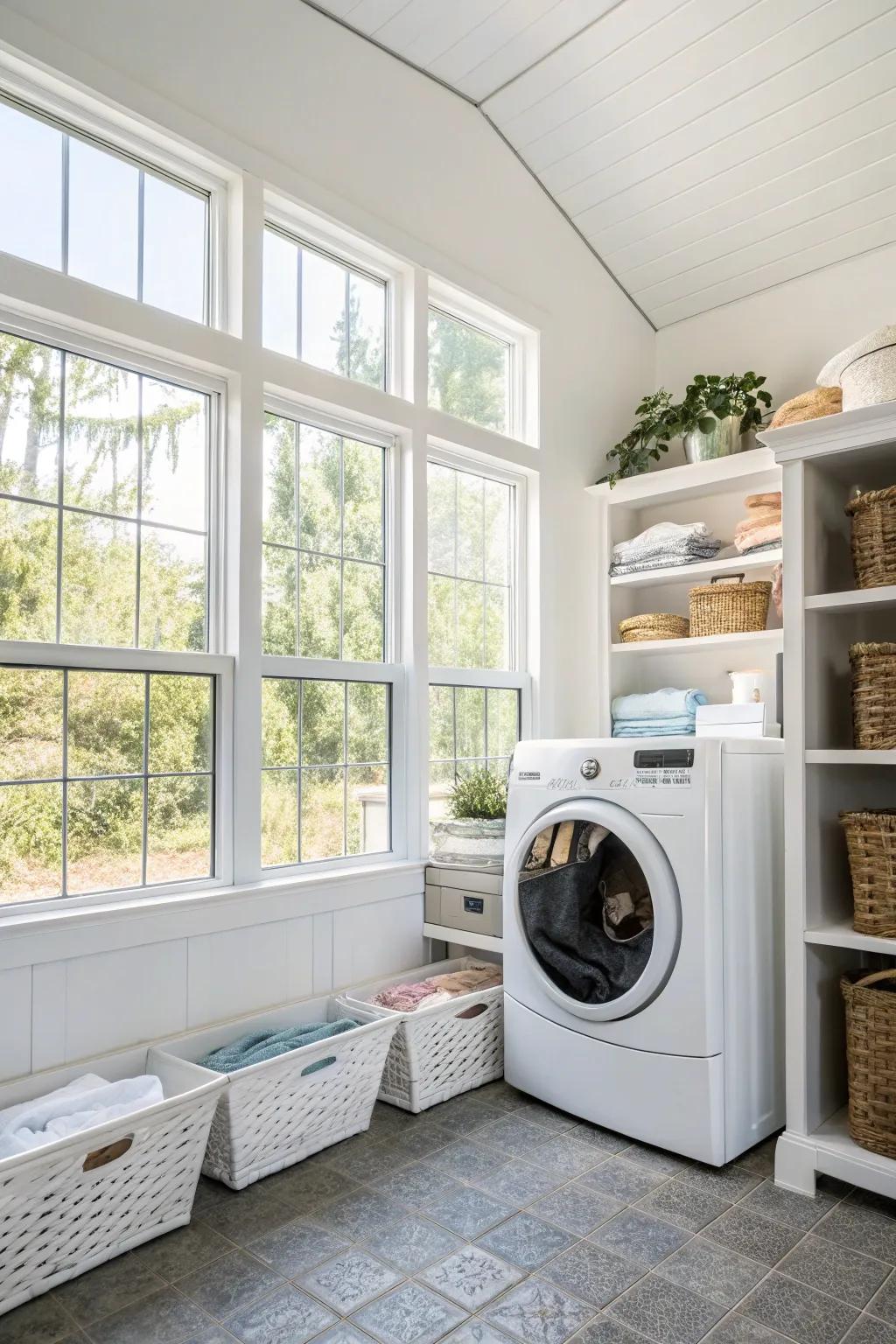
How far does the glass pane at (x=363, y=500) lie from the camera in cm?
289

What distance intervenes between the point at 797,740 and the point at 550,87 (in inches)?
90.2

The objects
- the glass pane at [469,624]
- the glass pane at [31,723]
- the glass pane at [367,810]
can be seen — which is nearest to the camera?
the glass pane at [31,723]

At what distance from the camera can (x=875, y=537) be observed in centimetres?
210

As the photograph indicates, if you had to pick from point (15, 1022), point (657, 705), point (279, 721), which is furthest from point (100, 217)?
point (657, 705)

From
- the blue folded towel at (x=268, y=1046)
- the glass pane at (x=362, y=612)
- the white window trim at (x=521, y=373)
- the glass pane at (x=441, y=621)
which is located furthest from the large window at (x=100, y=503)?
the white window trim at (x=521, y=373)

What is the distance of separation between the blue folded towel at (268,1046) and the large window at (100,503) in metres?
0.99

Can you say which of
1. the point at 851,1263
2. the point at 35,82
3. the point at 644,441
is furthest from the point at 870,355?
the point at 35,82

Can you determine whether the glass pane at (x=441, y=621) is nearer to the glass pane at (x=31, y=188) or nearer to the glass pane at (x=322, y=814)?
the glass pane at (x=322, y=814)

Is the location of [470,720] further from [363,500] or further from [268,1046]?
[268,1046]

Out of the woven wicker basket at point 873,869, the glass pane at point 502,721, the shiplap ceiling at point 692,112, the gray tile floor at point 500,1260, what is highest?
the shiplap ceiling at point 692,112

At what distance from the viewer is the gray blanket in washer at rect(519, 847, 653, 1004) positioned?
7.43 ft

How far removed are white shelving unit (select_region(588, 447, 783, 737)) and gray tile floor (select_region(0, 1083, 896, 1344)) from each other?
174 cm

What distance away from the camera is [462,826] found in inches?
114

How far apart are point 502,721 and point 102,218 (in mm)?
1957
